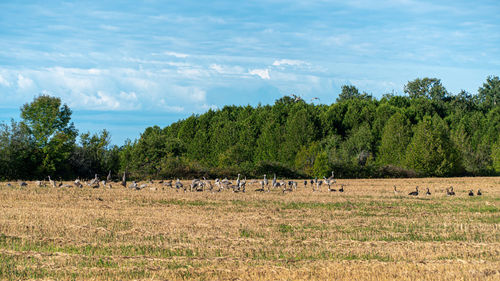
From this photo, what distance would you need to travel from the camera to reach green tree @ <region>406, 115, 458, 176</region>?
7288cm

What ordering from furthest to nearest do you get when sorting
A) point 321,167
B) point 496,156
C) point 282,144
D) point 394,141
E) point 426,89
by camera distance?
point 426,89 → point 282,144 → point 394,141 → point 496,156 → point 321,167

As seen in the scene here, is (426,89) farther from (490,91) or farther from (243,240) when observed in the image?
(243,240)

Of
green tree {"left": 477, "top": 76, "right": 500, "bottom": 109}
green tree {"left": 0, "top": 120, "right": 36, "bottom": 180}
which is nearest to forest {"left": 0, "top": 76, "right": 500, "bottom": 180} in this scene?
green tree {"left": 0, "top": 120, "right": 36, "bottom": 180}

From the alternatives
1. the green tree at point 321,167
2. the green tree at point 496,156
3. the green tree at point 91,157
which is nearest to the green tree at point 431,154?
the green tree at point 496,156

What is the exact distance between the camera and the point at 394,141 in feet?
264

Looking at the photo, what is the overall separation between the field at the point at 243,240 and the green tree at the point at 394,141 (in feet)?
167

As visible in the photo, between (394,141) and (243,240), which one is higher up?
(394,141)

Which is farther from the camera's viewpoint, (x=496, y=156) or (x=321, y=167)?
(x=496, y=156)

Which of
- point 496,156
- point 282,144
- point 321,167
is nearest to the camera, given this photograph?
point 321,167

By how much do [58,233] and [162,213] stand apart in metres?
6.44

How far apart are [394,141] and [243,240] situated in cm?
6745

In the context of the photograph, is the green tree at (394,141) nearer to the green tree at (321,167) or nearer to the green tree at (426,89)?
the green tree at (321,167)

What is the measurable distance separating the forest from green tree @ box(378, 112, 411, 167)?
5.7 inches

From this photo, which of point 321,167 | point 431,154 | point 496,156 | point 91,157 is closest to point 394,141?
point 431,154
